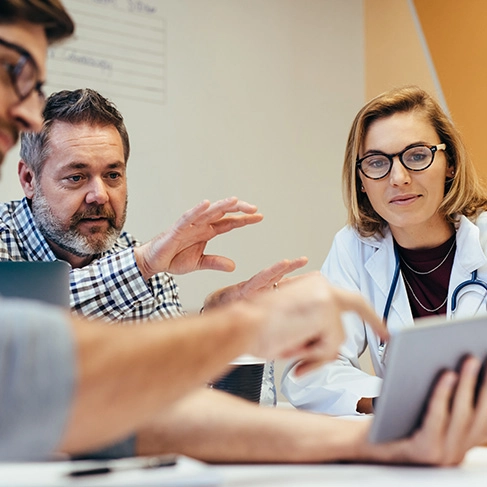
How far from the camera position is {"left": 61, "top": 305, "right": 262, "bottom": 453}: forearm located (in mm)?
565

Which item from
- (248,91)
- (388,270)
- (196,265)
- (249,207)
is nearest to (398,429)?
(249,207)

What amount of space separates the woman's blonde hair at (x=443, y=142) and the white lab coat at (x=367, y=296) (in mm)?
50

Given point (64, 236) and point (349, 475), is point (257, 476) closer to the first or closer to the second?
point (349, 475)

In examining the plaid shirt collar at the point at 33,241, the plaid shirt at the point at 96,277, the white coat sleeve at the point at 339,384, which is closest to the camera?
the white coat sleeve at the point at 339,384

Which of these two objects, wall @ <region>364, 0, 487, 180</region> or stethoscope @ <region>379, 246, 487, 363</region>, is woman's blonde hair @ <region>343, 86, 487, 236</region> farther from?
wall @ <region>364, 0, 487, 180</region>

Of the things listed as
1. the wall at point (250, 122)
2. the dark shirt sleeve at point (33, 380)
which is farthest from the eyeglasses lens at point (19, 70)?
the wall at point (250, 122)

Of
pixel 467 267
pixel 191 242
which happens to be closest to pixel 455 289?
pixel 467 267

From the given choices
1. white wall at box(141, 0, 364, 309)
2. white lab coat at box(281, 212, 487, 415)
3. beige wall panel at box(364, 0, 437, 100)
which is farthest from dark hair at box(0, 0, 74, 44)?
beige wall panel at box(364, 0, 437, 100)

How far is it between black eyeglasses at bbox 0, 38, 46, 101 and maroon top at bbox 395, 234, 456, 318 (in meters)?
1.53

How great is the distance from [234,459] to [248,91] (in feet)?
7.96

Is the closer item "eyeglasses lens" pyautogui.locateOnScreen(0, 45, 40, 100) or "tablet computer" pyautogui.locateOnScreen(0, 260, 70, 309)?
"eyeglasses lens" pyautogui.locateOnScreen(0, 45, 40, 100)

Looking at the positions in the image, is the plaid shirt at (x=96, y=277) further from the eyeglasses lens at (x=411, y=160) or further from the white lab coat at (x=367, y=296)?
the eyeglasses lens at (x=411, y=160)

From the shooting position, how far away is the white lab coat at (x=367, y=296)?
65.7 inches

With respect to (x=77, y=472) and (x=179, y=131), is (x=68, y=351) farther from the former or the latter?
(x=179, y=131)
